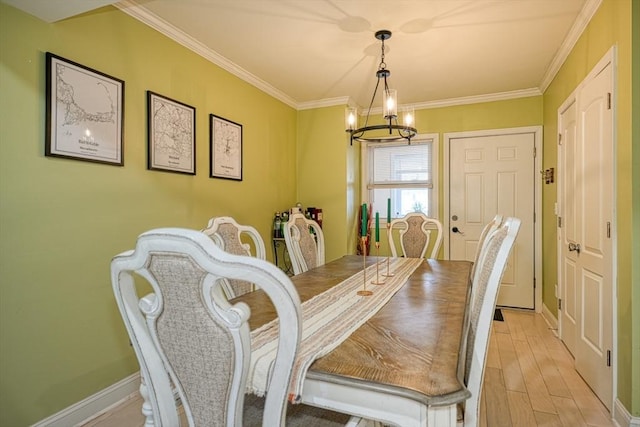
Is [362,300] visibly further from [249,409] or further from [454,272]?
[454,272]

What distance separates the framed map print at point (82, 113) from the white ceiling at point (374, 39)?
0.35 metres

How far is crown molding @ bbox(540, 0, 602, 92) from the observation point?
226 cm

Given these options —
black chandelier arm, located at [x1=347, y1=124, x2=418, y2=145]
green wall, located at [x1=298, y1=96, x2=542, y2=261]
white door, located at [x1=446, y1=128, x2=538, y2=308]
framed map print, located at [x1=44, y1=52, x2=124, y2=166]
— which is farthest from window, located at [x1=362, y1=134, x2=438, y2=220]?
framed map print, located at [x1=44, y1=52, x2=124, y2=166]

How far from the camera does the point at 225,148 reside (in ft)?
10.3

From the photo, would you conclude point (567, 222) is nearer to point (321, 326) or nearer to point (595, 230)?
point (595, 230)

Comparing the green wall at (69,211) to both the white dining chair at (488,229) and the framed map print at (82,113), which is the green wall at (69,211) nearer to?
the framed map print at (82,113)

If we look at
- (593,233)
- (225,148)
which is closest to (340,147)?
(225,148)

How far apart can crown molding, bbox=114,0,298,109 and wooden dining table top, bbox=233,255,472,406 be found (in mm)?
2009

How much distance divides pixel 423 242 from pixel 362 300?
5.76 feet

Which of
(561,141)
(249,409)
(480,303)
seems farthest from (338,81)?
(249,409)

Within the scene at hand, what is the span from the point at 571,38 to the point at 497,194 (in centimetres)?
182

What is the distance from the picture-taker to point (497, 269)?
1085mm

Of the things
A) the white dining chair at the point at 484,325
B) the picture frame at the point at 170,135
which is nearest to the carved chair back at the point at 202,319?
the white dining chair at the point at 484,325

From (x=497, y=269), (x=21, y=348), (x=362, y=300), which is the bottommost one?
(x=21, y=348)
